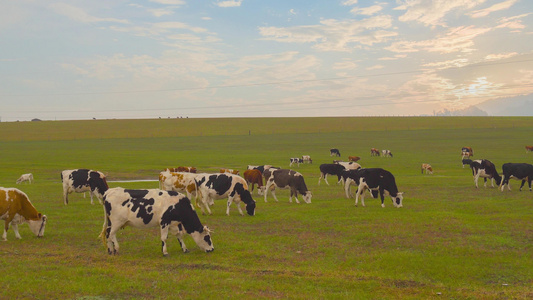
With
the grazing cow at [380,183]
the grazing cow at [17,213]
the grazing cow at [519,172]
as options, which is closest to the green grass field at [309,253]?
the grazing cow at [17,213]

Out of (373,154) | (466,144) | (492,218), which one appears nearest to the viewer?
(492,218)

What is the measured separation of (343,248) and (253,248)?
2.92 meters

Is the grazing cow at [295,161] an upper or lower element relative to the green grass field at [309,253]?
upper

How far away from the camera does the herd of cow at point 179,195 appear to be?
13.2 meters

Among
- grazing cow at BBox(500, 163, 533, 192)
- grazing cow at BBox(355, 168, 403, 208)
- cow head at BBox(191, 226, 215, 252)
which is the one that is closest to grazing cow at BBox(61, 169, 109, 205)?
cow head at BBox(191, 226, 215, 252)

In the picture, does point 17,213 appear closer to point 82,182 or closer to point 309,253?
point 82,182

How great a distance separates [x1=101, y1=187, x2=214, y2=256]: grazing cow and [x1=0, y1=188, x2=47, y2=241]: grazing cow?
3803 millimetres

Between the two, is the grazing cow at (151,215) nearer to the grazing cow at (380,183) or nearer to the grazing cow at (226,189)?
the grazing cow at (226,189)

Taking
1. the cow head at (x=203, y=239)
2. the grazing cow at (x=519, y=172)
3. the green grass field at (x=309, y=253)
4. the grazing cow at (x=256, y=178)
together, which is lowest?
the green grass field at (x=309, y=253)

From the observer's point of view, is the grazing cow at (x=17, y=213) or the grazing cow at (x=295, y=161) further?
the grazing cow at (x=295, y=161)

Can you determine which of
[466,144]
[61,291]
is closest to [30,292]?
[61,291]

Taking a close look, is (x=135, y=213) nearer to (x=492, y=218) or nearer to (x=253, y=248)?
(x=253, y=248)

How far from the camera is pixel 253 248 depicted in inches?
544

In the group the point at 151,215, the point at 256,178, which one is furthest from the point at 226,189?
the point at 256,178
